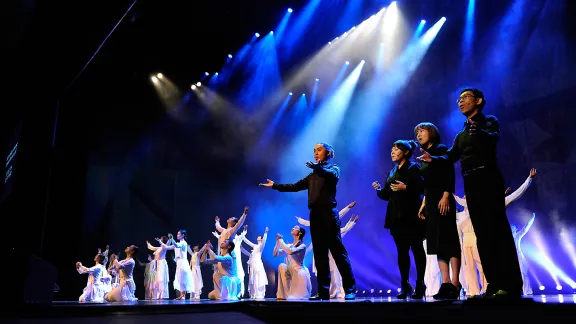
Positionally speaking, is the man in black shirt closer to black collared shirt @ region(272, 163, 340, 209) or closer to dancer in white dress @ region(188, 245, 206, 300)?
black collared shirt @ region(272, 163, 340, 209)

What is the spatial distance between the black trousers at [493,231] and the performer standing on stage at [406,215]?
130 centimetres

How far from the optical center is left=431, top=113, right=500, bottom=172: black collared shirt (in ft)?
10.8

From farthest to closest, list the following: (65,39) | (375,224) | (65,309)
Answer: (375,224) → (65,39) → (65,309)

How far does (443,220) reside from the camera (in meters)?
Result: 3.92

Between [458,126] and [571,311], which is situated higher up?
[458,126]

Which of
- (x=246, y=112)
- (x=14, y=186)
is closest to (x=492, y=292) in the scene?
(x=14, y=186)

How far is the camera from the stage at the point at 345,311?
8.11ft

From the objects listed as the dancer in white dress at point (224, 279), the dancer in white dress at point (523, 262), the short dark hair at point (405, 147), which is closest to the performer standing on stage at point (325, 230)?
the short dark hair at point (405, 147)

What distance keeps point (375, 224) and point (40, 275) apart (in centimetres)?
1011

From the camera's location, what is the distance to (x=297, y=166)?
15.7m

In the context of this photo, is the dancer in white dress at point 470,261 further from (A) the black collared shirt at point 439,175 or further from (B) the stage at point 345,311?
(B) the stage at point 345,311

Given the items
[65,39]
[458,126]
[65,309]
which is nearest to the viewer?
[65,309]

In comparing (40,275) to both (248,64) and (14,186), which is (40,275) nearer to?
(14,186)

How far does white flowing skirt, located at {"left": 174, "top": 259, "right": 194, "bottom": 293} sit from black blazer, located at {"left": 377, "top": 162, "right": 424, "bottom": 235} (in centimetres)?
760
